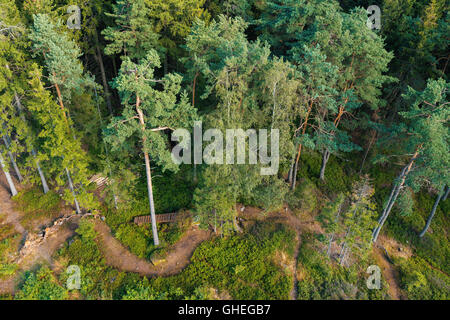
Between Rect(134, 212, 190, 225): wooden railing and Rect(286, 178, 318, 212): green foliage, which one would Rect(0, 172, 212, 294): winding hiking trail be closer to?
Rect(134, 212, 190, 225): wooden railing

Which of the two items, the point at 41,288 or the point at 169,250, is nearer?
the point at 41,288

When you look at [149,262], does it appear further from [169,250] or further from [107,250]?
[107,250]

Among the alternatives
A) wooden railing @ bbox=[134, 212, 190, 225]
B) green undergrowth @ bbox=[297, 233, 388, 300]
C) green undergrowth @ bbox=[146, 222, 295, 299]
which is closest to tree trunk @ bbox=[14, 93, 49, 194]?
wooden railing @ bbox=[134, 212, 190, 225]

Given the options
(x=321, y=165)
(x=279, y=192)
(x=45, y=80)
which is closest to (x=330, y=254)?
(x=279, y=192)

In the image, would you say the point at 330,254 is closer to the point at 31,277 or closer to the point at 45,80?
the point at 31,277

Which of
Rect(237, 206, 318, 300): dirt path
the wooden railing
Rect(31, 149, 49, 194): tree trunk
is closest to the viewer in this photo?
the wooden railing

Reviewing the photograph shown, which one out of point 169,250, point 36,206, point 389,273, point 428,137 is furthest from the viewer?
point 36,206

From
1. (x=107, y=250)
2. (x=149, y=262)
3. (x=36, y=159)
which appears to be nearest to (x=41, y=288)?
(x=107, y=250)

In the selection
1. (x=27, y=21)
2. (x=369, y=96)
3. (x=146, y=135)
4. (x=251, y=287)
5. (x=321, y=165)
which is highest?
(x=27, y=21)

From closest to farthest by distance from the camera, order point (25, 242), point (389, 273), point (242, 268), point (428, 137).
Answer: point (428, 137)
point (242, 268)
point (25, 242)
point (389, 273)
